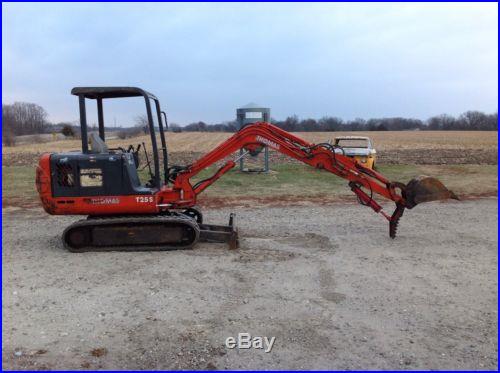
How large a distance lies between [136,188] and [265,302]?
3022 mm

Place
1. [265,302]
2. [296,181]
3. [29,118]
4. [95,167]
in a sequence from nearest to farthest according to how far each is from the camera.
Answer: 1. [265,302]
2. [95,167]
3. [296,181]
4. [29,118]

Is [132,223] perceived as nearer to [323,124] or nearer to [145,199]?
[145,199]

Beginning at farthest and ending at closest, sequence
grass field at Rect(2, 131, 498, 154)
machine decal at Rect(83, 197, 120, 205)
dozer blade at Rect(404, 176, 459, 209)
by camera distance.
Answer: grass field at Rect(2, 131, 498, 154), dozer blade at Rect(404, 176, 459, 209), machine decal at Rect(83, 197, 120, 205)

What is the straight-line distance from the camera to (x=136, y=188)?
7.16 metres

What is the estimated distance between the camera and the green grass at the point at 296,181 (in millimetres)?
12914

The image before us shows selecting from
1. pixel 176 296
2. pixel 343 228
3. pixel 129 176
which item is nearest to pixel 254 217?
pixel 343 228

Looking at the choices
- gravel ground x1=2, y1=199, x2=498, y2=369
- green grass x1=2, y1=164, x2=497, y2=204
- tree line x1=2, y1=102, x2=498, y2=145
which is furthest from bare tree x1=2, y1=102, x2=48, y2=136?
gravel ground x1=2, y1=199, x2=498, y2=369

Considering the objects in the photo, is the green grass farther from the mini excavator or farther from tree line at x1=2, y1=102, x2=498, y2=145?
tree line at x1=2, y1=102, x2=498, y2=145

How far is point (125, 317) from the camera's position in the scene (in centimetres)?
489

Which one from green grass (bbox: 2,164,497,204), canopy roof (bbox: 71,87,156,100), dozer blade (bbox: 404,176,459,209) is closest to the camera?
canopy roof (bbox: 71,87,156,100)

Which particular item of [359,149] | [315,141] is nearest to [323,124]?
[315,141]

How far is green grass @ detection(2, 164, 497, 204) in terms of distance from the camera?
1291 centimetres

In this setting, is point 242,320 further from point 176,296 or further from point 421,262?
point 421,262

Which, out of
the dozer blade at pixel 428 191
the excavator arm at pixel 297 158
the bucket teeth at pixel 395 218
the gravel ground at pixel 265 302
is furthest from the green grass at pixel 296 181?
the dozer blade at pixel 428 191
